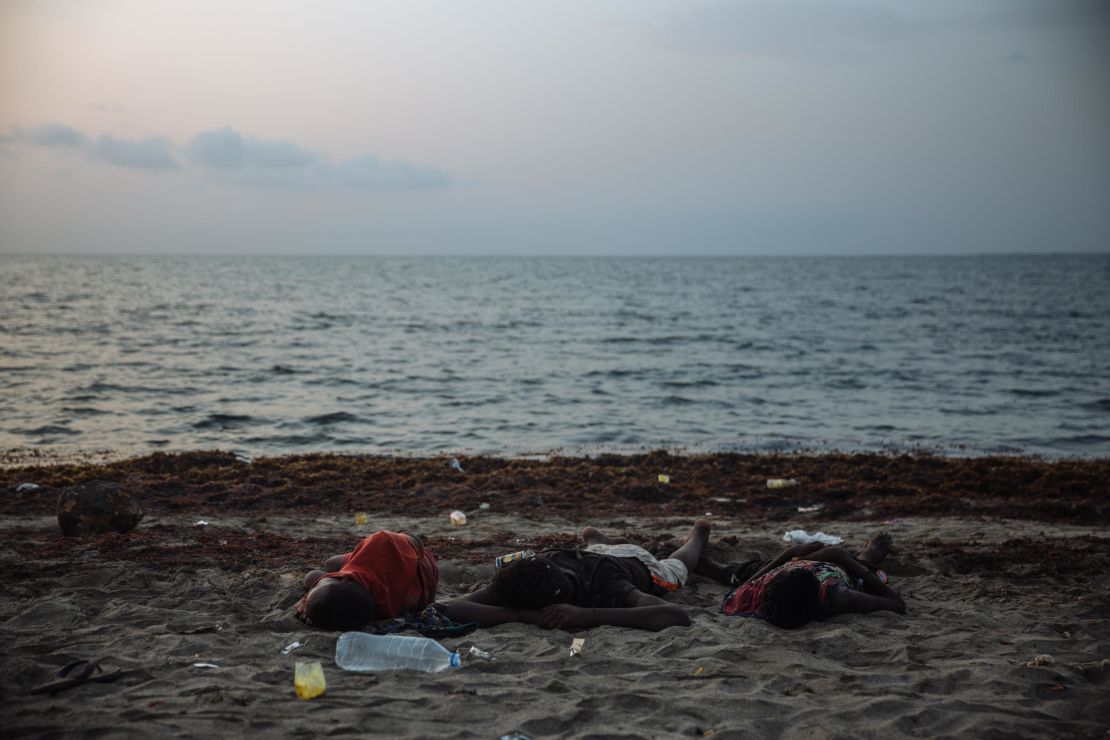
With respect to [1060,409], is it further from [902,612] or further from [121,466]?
[121,466]

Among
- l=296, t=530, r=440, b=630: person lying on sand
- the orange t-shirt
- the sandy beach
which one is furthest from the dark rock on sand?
the orange t-shirt

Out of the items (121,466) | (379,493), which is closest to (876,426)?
(379,493)

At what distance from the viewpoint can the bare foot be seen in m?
6.34

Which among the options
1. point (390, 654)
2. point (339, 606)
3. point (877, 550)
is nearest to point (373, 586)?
point (339, 606)

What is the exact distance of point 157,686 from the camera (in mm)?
3799

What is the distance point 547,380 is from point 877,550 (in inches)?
555

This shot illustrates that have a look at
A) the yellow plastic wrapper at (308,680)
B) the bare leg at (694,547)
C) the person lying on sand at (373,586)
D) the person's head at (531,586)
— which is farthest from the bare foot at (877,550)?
the yellow plastic wrapper at (308,680)

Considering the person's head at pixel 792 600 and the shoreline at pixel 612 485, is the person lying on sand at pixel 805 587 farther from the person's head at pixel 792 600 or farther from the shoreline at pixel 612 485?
the shoreline at pixel 612 485

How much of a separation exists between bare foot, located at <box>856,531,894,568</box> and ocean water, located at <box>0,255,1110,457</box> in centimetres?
653

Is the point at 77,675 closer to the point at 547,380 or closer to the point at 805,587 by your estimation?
the point at 805,587

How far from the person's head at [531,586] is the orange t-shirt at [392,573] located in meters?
0.50

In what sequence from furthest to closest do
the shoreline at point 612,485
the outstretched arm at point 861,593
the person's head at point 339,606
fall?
the shoreline at point 612,485, the outstretched arm at point 861,593, the person's head at point 339,606

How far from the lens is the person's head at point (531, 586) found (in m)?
5.14

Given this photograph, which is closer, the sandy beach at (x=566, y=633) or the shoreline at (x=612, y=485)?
the sandy beach at (x=566, y=633)
